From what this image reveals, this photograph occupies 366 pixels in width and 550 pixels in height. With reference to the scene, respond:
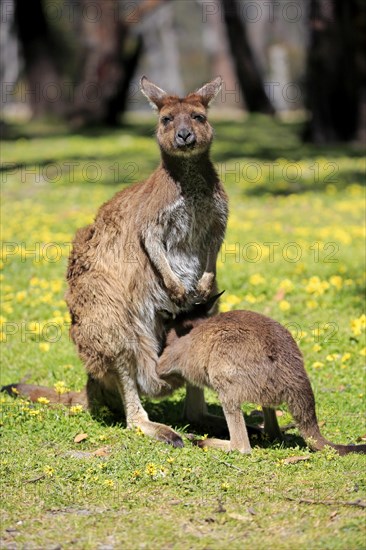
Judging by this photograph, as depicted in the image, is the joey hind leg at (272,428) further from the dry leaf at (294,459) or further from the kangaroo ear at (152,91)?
the kangaroo ear at (152,91)

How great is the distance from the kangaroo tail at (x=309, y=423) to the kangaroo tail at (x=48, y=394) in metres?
1.64

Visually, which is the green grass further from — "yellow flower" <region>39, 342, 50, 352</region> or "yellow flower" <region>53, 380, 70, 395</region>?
"yellow flower" <region>53, 380, 70, 395</region>

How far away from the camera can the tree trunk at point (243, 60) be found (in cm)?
2364

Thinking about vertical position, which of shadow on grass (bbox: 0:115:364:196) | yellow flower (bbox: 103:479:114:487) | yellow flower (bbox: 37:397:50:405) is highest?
yellow flower (bbox: 103:479:114:487)

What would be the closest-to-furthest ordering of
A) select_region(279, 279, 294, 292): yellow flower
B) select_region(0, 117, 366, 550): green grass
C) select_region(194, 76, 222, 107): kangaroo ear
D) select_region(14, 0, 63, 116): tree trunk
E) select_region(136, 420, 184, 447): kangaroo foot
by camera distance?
select_region(0, 117, 366, 550): green grass, select_region(136, 420, 184, 447): kangaroo foot, select_region(194, 76, 222, 107): kangaroo ear, select_region(279, 279, 294, 292): yellow flower, select_region(14, 0, 63, 116): tree trunk

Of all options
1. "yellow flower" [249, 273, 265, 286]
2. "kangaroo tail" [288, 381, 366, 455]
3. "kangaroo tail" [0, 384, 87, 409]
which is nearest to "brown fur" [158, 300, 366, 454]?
"kangaroo tail" [288, 381, 366, 455]

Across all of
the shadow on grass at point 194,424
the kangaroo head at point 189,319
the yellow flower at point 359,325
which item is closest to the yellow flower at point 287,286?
the yellow flower at point 359,325

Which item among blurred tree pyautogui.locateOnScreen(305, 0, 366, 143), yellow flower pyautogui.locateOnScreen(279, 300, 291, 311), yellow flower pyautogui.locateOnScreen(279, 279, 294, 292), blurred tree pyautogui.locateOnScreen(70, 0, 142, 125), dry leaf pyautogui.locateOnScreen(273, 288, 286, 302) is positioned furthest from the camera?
blurred tree pyautogui.locateOnScreen(70, 0, 142, 125)

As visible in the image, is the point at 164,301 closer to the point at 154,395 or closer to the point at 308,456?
the point at 154,395

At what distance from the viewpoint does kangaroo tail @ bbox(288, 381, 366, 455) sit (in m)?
5.22

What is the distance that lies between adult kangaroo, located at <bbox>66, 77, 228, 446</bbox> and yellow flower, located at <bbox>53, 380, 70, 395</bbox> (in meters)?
0.33

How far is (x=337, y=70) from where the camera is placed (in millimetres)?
16859

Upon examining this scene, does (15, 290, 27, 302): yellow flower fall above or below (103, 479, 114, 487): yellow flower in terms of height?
below

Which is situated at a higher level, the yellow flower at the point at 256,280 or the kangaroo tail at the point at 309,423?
the kangaroo tail at the point at 309,423
